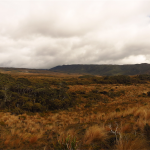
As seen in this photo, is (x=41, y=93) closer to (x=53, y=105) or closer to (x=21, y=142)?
(x=53, y=105)

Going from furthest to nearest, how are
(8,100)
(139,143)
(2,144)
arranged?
(8,100) → (2,144) → (139,143)

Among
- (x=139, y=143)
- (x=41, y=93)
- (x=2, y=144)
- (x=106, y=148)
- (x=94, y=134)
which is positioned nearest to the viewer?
(x=139, y=143)

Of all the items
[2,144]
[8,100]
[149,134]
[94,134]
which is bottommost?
[8,100]

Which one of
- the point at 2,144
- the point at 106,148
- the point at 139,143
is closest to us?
the point at 139,143

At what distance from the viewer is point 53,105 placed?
1992 cm

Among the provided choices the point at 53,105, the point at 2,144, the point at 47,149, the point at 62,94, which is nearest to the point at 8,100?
the point at 53,105

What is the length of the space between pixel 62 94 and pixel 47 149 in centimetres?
2190

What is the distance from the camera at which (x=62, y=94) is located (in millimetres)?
25812

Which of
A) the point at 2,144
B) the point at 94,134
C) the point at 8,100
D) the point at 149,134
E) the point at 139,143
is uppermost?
the point at 139,143

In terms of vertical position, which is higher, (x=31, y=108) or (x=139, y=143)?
(x=139, y=143)

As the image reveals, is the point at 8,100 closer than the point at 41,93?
Yes

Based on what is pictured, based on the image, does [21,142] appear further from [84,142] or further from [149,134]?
[149,134]

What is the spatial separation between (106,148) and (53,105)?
696 inches

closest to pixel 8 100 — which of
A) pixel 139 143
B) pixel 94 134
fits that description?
pixel 94 134
